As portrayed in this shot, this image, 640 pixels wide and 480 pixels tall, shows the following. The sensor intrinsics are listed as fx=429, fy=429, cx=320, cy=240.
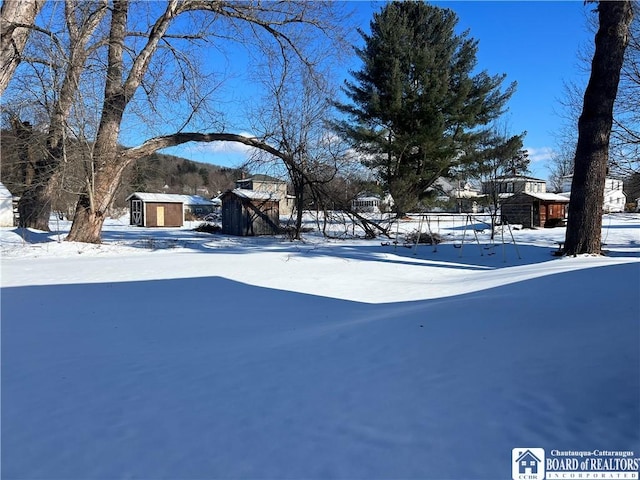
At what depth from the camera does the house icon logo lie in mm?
2113

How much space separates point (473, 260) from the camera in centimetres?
1285

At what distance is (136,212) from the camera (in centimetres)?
3572

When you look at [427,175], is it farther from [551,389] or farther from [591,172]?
[551,389]

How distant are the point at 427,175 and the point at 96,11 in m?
19.9

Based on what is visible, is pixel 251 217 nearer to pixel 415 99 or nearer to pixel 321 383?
pixel 415 99

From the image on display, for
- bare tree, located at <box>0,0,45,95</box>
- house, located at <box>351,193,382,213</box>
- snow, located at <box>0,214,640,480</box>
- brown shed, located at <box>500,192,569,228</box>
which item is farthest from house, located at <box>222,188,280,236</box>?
snow, located at <box>0,214,640,480</box>

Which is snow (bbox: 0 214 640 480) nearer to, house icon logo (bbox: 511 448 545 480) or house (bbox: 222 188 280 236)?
house icon logo (bbox: 511 448 545 480)

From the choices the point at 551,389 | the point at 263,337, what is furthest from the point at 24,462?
the point at 551,389

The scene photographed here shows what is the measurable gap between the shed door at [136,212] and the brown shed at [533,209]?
28256 mm

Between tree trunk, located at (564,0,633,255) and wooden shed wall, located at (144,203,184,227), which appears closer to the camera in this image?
tree trunk, located at (564,0,633,255)

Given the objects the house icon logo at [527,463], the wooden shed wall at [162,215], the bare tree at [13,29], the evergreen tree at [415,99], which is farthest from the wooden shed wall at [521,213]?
Result: the house icon logo at [527,463]

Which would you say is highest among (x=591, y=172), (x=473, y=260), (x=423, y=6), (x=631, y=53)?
(x=423, y=6)

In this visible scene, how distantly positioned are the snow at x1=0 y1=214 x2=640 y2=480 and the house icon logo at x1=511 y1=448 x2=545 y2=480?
0.13 ft

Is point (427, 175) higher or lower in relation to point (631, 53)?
lower
